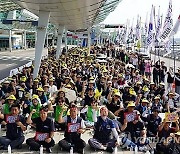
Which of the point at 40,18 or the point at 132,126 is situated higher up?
the point at 40,18

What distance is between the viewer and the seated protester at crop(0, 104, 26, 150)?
30.1ft

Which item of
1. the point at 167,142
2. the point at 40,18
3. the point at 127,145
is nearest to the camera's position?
the point at 167,142

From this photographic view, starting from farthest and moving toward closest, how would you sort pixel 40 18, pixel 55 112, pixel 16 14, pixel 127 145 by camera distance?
1. pixel 16 14
2. pixel 40 18
3. pixel 55 112
4. pixel 127 145

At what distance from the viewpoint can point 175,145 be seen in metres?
8.05

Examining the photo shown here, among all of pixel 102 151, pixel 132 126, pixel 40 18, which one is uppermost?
pixel 40 18

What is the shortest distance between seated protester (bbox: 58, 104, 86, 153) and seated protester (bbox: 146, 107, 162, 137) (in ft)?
6.58

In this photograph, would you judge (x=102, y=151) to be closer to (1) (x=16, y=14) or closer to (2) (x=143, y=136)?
(2) (x=143, y=136)

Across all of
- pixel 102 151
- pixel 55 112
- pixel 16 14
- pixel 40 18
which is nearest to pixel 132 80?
pixel 40 18

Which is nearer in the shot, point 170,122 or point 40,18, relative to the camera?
point 170,122

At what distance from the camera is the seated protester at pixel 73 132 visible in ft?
29.7

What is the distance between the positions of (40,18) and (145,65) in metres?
7.80

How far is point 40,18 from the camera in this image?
1925cm

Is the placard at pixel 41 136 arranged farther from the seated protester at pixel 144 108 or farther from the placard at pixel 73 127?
the seated protester at pixel 144 108

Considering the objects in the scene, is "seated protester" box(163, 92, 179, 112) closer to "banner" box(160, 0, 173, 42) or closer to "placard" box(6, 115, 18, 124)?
"placard" box(6, 115, 18, 124)
